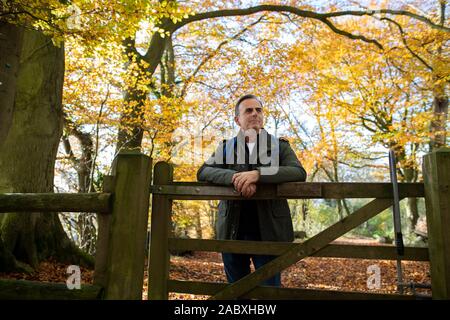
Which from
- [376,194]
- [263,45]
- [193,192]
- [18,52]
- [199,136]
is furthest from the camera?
[263,45]

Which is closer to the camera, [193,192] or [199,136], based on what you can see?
[193,192]

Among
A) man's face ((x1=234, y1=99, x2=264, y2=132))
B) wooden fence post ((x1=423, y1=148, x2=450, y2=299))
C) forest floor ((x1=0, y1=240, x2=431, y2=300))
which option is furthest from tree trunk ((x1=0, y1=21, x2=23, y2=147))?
wooden fence post ((x1=423, y1=148, x2=450, y2=299))

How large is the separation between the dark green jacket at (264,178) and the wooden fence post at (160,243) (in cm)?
32

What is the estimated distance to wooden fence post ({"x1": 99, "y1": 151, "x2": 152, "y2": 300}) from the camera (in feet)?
7.75

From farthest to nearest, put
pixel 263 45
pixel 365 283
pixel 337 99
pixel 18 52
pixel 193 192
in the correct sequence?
pixel 337 99, pixel 263 45, pixel 365 283, pixel 18 52, pixel 193 192

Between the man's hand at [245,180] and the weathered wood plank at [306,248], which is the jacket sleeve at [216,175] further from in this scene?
the weathered wood plank at [306,248]

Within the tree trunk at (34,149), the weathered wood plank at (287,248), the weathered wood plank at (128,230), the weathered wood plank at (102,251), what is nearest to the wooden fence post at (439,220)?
the weathered wood plank at (287,248)

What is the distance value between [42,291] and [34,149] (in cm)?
362

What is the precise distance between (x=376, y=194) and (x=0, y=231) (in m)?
5.27

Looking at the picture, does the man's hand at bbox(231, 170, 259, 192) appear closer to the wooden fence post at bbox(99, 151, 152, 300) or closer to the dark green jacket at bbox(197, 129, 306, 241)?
the dark green jacket at bbox(197, 129, 306, 241)

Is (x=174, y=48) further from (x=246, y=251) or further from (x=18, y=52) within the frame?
(x=246, y=251)

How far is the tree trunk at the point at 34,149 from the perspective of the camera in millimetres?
5102

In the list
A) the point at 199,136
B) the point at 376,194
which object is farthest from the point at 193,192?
the point at 199,136

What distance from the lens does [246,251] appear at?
2451 mm
